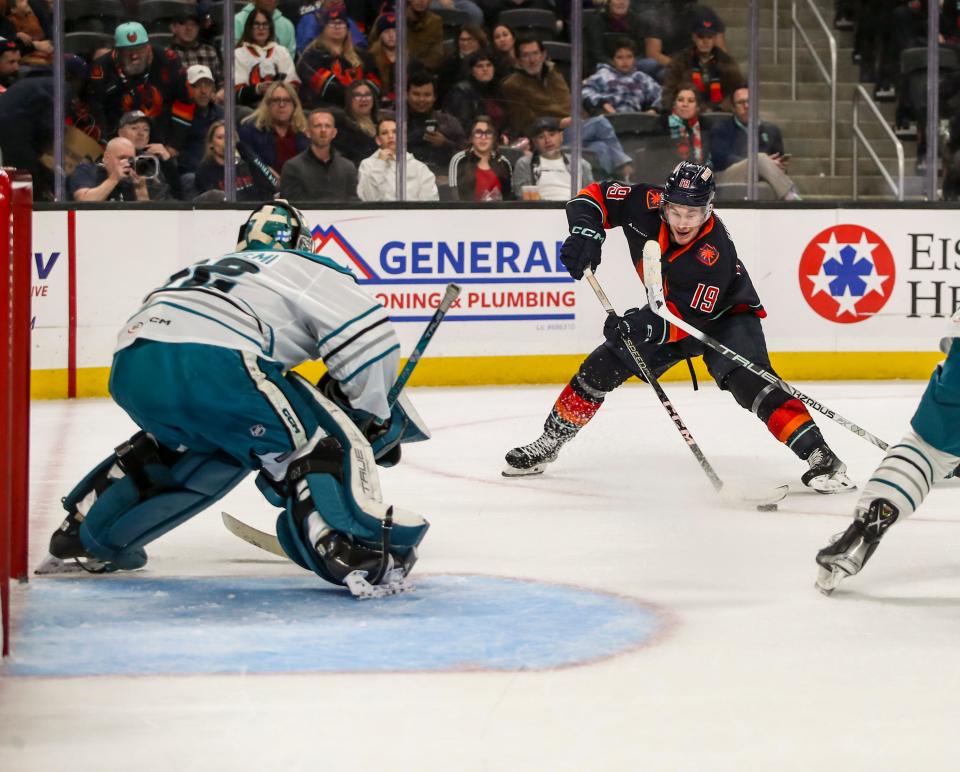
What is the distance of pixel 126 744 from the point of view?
2348 millimetres

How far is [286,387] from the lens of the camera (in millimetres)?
3270

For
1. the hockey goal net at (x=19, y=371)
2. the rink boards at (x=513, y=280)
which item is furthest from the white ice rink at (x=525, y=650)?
the rink boards at (x=513, y=280)

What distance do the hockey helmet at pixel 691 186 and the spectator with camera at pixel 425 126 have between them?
2.68 meters

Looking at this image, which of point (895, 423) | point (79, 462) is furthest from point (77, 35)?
point (895, 423)

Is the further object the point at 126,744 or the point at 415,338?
the point at 415,338

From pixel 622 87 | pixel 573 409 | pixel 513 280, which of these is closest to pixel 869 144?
pixel 622 87

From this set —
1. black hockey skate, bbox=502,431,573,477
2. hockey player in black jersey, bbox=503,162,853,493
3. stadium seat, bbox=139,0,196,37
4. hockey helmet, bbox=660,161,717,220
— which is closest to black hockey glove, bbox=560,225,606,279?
hockey player in black jersey, bbox=503,162,853,493

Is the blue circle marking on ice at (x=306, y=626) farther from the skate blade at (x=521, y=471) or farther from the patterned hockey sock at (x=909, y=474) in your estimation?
the skate blade at (x=521, y=471)

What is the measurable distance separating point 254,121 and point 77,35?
827mm

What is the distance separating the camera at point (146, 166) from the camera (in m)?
6.89

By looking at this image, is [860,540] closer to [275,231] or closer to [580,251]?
[275,231]

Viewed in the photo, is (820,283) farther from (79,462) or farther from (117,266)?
(79,462)

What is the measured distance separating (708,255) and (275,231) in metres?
1.79

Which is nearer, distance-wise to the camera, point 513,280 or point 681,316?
point 681,316
